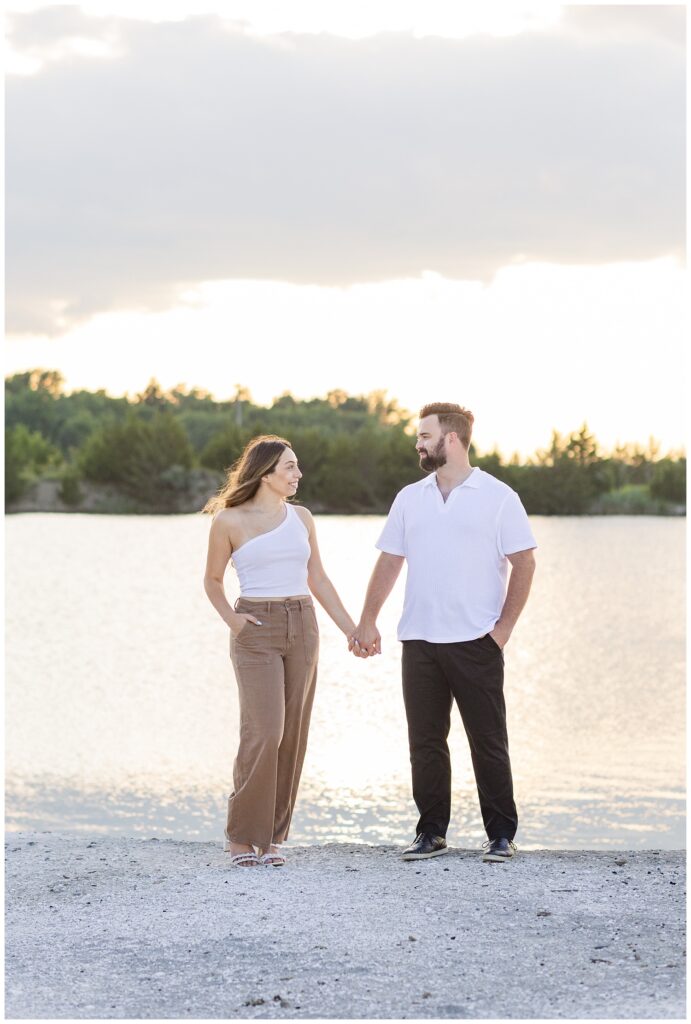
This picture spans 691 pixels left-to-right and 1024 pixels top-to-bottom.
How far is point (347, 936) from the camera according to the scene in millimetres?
4969

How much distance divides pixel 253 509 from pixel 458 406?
108cm

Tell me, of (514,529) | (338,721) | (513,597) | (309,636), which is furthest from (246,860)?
(338,721)

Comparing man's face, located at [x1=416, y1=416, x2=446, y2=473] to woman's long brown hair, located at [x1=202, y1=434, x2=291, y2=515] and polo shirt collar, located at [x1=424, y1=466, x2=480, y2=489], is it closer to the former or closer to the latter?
polo shirt collar, located at [x1=424, y1=466, x2=480, y2=489]

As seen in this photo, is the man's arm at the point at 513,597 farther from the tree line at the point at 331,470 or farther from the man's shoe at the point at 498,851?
the tree line at the point at 331,470

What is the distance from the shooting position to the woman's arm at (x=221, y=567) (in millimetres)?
6004

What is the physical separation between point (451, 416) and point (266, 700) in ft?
5.15

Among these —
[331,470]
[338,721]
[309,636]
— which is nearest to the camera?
[309,636]

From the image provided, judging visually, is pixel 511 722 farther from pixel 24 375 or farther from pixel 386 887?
pixel 24 375

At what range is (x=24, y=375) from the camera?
118 metres

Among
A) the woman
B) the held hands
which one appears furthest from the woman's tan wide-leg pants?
the held hands

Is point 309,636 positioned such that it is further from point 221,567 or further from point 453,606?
point 453,606

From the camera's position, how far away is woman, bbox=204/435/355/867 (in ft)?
19.7

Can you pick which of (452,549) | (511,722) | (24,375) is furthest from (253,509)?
(24,375)

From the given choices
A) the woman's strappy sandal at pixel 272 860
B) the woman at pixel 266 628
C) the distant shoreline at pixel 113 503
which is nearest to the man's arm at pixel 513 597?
the woman at pixel 266 628
